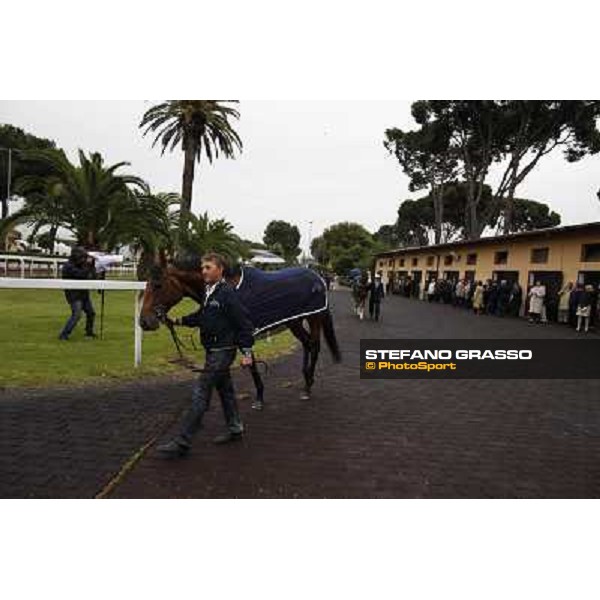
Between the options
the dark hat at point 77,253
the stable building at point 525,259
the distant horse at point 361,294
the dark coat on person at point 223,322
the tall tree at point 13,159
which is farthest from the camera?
the tall tree at point 13,159

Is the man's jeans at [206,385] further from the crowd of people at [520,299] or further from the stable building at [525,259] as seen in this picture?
the stable building at [525,259]

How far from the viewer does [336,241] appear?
2379 inches

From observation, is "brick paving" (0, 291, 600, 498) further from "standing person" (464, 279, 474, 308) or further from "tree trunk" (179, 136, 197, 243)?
"standing person" (464, 279, 474, 308)

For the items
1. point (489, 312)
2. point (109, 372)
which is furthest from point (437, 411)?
point (489, 312)

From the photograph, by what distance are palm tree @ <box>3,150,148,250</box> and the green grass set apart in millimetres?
6354

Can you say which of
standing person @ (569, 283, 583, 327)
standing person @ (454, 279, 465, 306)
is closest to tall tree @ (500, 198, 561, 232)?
standing person @ (454, 279, 465, 306)

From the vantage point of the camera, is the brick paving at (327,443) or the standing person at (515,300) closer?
the brick paving at (327,443)

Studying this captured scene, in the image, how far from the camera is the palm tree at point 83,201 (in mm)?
17031

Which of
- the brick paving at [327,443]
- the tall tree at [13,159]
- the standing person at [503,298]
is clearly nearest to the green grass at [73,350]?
→ the brick paving at [327,443]

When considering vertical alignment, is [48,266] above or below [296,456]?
above

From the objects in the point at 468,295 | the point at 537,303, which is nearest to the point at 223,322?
the point at 537,303

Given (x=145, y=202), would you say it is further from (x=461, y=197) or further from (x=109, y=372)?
(x=461, y=197)

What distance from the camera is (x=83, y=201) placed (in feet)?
56.1

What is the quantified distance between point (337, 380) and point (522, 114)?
17840mm
